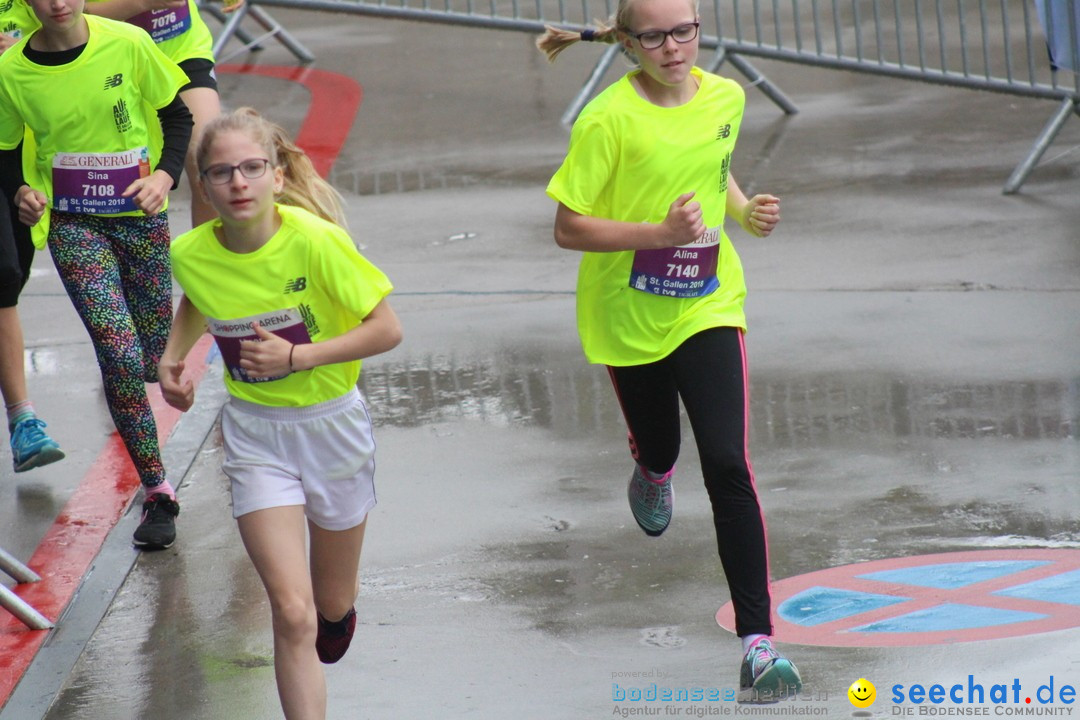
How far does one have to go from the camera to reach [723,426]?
14.5 ft

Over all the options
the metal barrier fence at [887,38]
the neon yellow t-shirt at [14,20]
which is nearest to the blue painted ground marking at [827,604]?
the neon yellow t-shirt at [14,20]

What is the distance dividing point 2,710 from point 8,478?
201cm

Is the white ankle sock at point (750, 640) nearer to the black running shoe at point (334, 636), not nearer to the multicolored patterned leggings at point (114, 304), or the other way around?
the black running shoe at point (334, 636)

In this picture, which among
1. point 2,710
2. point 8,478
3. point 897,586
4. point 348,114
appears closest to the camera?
point 2,710

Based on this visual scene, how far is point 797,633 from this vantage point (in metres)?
4.57

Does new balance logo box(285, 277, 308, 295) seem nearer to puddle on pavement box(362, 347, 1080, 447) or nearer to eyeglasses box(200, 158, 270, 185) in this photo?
eyeglasses box(200, 158, 270, 185)

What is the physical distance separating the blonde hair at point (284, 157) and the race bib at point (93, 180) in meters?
1.49

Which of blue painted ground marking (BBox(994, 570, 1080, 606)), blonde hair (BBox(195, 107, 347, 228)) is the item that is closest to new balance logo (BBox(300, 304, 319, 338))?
blonde hair (BBox(195, 107, 347, 228))

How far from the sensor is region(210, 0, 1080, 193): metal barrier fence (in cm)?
990

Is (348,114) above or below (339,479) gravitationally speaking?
below

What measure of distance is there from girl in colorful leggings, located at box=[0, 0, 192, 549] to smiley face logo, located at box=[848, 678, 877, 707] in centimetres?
251

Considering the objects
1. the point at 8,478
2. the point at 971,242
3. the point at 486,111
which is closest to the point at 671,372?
the point at 8,478

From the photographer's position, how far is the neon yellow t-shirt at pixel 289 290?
4.04m

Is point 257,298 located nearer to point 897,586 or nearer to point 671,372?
point 671,372
